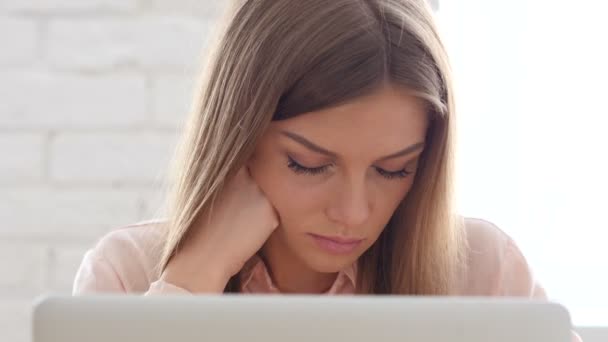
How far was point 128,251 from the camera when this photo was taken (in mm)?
1513

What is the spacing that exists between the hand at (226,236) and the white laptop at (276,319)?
2.15 ft

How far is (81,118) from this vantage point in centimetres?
187

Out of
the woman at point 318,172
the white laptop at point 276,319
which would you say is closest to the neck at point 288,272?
the woman at point 318,172

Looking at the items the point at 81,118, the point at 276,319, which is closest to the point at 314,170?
the point at 276,319

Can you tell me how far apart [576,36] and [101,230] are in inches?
36.9

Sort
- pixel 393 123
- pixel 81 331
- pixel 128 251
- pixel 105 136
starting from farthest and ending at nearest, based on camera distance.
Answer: pixel 105 136, pixel 128 251, pixel 393 123, pixel 81 331

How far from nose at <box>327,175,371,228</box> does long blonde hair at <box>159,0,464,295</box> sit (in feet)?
0.35

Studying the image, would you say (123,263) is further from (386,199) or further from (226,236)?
(386,199)

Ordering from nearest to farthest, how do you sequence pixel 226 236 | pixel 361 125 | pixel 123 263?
pixel 361 125, pixel 226 236, pixel 123 263

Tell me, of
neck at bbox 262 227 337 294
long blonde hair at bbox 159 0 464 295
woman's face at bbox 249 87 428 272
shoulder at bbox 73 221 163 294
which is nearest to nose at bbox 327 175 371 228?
woman's face at bbox 249 87 428 272

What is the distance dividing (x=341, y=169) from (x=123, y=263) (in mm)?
406

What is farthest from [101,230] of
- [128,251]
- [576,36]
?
[576,36]

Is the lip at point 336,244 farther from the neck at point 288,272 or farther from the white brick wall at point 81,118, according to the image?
the white brick wall at point 81,118

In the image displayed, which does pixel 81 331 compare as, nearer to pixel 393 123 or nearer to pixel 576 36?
pixel 393 123
